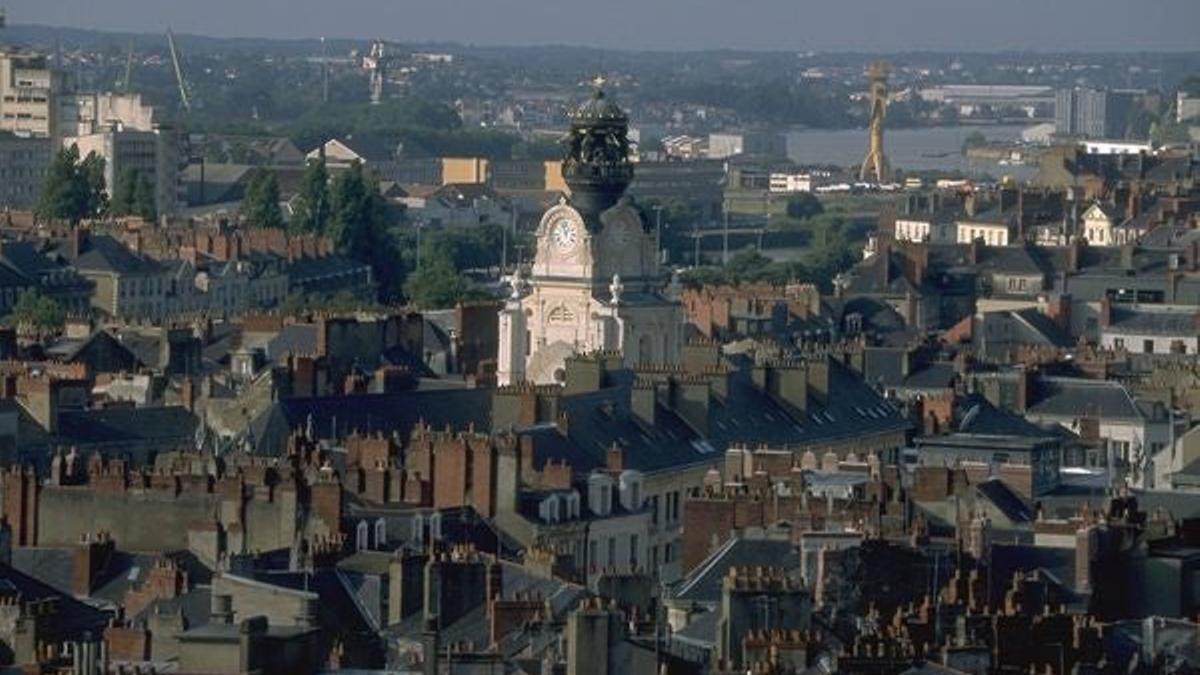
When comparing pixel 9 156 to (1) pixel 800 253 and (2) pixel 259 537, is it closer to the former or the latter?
(1) pixel 800 253

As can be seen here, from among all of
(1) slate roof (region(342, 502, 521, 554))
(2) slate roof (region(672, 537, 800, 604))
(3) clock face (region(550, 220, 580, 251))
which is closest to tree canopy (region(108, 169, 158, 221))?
(3) clock face (region(550, 220, 580, 251))

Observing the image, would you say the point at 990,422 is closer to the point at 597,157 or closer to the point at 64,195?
the point at 597,157

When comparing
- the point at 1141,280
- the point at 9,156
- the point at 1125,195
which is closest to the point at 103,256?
the point at 1141,280

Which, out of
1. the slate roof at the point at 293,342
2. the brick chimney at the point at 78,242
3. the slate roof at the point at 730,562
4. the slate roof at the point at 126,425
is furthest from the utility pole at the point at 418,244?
the slate roof at the point at 730,562

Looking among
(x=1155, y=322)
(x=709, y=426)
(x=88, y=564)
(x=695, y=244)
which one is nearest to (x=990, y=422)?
(x=709, y=426)

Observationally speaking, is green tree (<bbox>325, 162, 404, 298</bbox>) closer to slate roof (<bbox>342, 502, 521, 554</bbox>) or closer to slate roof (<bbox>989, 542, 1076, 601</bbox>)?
slate roof (<bbox>342, 502, 521, 554</bbox>)
